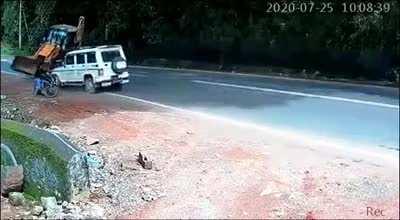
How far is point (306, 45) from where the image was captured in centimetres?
184

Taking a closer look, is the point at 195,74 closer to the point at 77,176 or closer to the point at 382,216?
the point at 77,176

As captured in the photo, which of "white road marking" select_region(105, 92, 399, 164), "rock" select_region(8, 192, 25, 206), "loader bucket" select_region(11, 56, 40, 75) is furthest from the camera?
"rock" select_region(8, 192, 25, 206)

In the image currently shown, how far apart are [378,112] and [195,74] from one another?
0.57 meters

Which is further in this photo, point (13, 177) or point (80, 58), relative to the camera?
point (13, 177)

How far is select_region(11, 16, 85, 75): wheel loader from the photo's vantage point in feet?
5.78

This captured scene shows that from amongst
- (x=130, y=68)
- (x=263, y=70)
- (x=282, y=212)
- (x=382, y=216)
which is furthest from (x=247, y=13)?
(x=382, y=216)

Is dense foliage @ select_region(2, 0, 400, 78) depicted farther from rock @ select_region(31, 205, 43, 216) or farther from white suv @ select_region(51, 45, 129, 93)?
rock @ select_region(31, 205, 43, 216)

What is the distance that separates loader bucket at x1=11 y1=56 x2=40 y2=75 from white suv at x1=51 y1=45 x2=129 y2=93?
0.06 metres

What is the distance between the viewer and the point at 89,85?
180cm

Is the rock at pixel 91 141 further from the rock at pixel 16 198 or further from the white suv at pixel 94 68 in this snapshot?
the rock at pixel 16 198

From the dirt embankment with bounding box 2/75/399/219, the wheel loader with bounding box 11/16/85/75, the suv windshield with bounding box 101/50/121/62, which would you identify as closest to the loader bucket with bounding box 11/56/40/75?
the wheel loader with bounding box 11/16/85/75

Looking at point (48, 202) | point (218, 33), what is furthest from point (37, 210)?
point (218, 33)

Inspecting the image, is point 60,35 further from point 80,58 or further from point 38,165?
point 38,165

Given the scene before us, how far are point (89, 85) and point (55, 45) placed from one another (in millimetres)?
152
